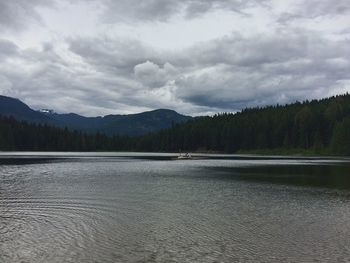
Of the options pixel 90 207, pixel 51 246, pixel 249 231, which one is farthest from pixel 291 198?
pixel 51 246

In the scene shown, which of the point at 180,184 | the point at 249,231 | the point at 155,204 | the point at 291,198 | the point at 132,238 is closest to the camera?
the point at 132,238

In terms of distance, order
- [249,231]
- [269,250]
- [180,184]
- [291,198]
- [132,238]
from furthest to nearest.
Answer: [180,184]
[291,198]
[249,231]
[132,238]
[269,250]

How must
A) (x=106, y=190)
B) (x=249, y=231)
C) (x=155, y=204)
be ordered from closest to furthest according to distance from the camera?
(x=249, y=231), (x=155, y=204), (x=106, y=190)

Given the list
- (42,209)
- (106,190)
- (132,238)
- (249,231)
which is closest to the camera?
(132,238)

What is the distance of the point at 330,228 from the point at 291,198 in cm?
1803

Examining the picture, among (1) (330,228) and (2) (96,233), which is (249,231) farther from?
(2) (96,233)

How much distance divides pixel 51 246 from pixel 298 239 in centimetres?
1730

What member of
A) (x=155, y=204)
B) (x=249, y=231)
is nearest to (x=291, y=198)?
(x=155, y=204)

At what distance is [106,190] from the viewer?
2340 inches

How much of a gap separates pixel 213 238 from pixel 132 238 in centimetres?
585

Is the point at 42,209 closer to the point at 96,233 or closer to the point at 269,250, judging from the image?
the point at 96,233

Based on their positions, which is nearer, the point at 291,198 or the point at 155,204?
the point at 155,204

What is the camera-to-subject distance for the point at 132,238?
30297 millimetres

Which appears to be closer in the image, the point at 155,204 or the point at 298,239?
the point at 298,239
